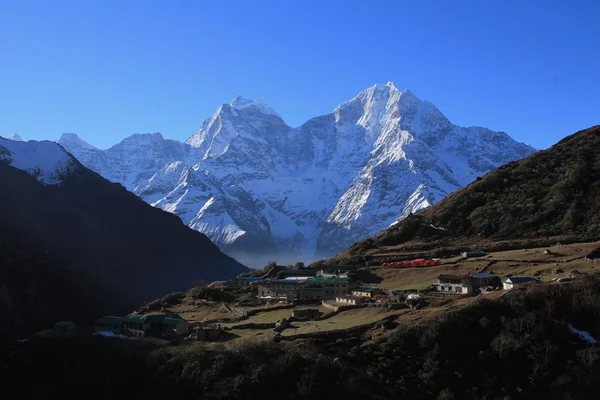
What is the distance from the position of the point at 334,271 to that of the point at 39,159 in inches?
4299

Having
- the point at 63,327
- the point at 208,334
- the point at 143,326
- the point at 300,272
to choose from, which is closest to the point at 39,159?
the point at 300,272

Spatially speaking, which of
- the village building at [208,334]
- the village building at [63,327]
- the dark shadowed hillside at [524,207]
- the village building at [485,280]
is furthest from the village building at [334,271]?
the village building at [63,327]

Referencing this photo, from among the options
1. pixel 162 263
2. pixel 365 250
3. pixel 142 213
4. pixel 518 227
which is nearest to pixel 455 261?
pixel 518 227

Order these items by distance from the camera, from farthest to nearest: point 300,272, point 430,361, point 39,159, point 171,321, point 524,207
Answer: point 39,159 < point 524,207 < point 300,272 < point 171,321 < point 430,361

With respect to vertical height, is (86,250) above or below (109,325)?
above

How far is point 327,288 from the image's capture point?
6397 cm

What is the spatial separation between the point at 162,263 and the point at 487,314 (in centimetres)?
11993

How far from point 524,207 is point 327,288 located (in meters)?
35.0

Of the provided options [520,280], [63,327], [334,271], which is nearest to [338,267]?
[334,271]

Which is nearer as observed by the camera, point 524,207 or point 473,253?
point 473,253

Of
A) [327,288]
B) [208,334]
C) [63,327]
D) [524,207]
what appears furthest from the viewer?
[524,207]

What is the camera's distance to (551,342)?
3800 cm

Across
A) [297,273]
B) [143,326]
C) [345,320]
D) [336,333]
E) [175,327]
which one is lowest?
[336,333]

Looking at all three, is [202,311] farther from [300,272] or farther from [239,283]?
[300,272]
